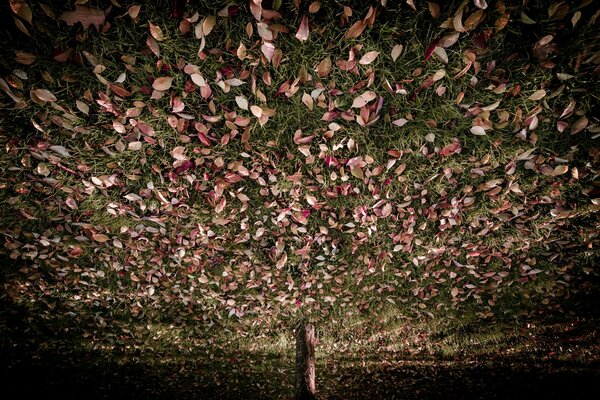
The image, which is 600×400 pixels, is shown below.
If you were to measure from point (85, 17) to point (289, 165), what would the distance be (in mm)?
1398

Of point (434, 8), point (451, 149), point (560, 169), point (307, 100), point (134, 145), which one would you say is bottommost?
point (560, 169)

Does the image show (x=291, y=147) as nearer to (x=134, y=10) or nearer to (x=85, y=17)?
(x=134, y=10)

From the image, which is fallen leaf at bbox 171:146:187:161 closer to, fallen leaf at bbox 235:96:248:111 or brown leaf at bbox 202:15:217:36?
fallen leaf at bbox 235:96:248:111

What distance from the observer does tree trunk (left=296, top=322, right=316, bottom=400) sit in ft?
12.1

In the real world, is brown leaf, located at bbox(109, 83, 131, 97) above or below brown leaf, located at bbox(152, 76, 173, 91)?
above

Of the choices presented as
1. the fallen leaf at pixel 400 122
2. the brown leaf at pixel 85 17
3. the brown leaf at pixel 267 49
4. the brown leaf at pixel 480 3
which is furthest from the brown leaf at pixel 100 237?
the brown leaf at pixel 480 3

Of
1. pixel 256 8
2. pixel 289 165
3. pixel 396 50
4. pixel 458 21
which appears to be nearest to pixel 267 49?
pixel 256 8

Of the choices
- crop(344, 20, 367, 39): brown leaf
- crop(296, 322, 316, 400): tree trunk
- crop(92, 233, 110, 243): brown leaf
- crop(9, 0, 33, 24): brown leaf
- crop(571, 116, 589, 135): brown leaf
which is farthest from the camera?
crop(296, 322, 316, 400): tree trunk

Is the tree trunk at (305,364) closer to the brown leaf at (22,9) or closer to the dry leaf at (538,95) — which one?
the dry leaf at (538,95)

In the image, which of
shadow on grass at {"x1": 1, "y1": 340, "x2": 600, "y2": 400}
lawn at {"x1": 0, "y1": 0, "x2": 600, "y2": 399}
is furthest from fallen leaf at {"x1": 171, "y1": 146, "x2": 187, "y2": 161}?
shadow on grass at {"x1": 1, "y1": 340, "x2": 600, "y2": 400}

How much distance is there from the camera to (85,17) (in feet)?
4.36

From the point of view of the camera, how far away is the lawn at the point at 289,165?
1.50 meters

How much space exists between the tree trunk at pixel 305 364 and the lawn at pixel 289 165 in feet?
1.35

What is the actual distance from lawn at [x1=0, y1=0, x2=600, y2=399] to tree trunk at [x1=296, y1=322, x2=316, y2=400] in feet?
1.35
